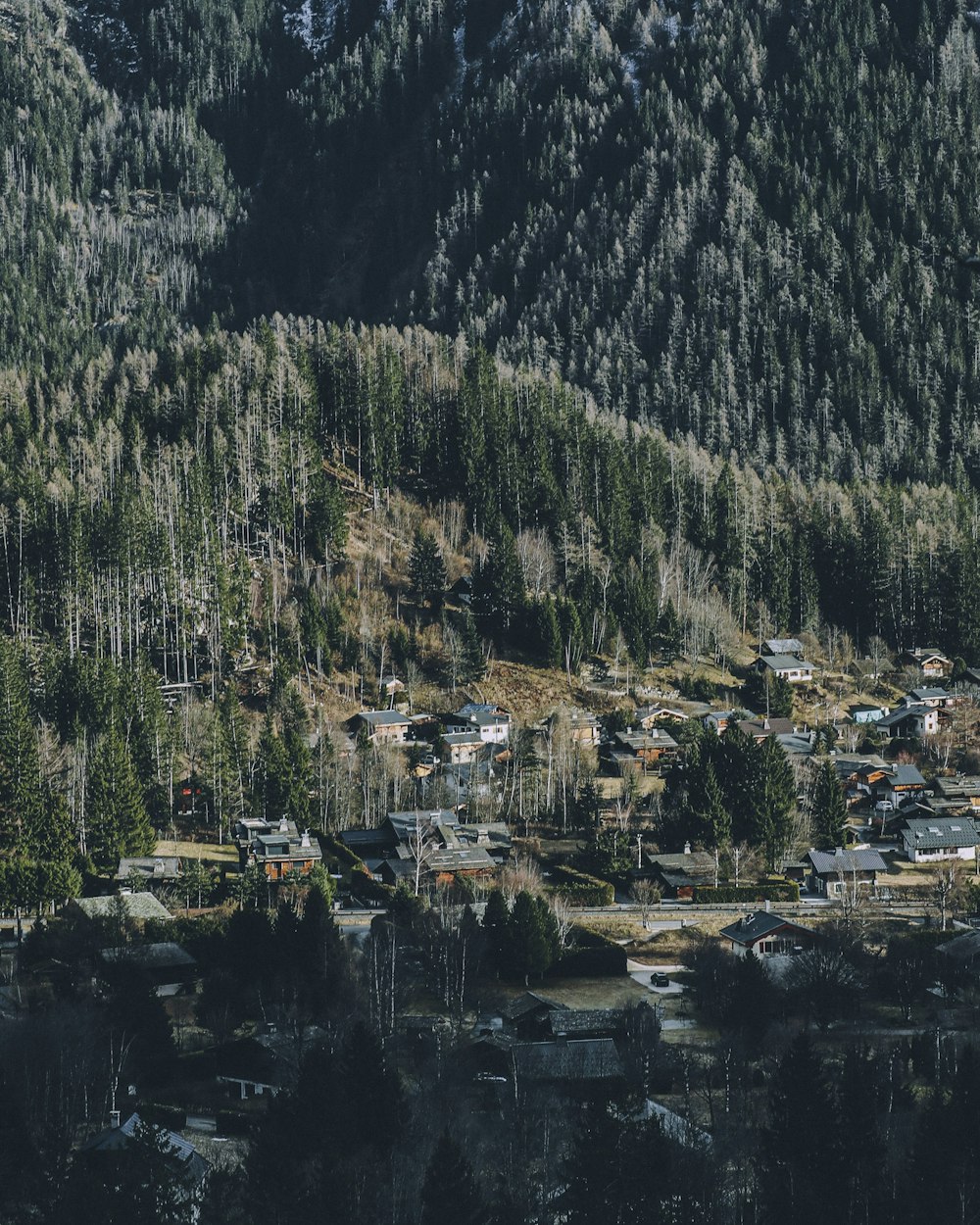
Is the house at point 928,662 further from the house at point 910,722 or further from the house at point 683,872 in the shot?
the house at point 683,872

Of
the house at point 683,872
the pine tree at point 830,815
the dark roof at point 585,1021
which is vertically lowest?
the dark roof at point 585,1021

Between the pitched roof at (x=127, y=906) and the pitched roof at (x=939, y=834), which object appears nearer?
the pitched roof at (x=127, y=906)

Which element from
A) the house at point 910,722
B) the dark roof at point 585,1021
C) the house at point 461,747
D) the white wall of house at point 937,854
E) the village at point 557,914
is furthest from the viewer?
the house at point 910,722

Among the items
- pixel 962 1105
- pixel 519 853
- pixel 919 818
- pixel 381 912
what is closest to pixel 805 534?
pixel 919 818

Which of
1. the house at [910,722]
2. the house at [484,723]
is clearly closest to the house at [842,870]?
the house at [484,723]

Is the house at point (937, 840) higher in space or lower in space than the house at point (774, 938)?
higher

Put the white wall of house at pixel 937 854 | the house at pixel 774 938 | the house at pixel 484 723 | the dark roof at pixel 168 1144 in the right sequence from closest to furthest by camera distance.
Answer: the dark roof at pixel 168 1144, the house at pixel 774 938, the white wall of house at pixel 937 854, the house at pixel 484 723

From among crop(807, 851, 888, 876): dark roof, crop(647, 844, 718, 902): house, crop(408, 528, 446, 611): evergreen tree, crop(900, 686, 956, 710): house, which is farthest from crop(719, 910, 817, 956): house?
crop(408, 528, 446, 611): evergreen tree
